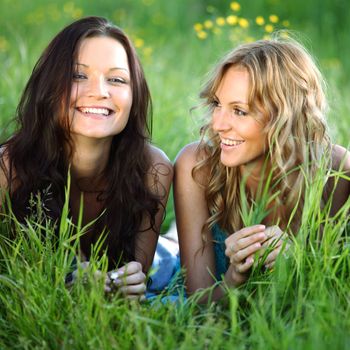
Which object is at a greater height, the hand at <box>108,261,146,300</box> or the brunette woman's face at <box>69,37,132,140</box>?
the brunette woman's face at <box>69,37,132,140</box>

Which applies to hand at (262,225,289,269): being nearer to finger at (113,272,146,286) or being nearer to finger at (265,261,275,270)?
finger at (265,261,275,270)

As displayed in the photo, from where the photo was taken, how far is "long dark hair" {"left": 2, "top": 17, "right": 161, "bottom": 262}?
3146 millimetres

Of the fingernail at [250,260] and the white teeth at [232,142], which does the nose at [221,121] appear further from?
the fingernail at [250,260]

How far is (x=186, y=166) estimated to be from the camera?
3252 mm

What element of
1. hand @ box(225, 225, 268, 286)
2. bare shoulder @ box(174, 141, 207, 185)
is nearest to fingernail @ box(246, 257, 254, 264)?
hand @ box(225, 225, 268, 286)

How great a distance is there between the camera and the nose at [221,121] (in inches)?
118

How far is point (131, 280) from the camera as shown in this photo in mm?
2717

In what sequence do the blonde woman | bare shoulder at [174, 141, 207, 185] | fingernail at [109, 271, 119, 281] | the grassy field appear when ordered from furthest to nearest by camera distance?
bare shoulder at [174, 141, 207, 185], the blonde woman, fingernail at [109, 271, 119, 281], the grassy field

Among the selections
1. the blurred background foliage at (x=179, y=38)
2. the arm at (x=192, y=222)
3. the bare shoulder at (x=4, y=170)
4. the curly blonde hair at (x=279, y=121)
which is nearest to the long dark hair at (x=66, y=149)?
the bare shoulder at (x=4, y=170)

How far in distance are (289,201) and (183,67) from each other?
3.44 metres

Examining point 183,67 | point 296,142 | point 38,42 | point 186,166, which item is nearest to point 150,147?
point 186,166

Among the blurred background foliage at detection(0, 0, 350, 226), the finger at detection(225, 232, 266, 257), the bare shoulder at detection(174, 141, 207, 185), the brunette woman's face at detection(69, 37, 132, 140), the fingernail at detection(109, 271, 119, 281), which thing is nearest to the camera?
the fingernail at detection(109, 271, 119, 281)

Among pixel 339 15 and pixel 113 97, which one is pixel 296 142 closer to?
pixel 113 97

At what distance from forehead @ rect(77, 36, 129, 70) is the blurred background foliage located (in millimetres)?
703
